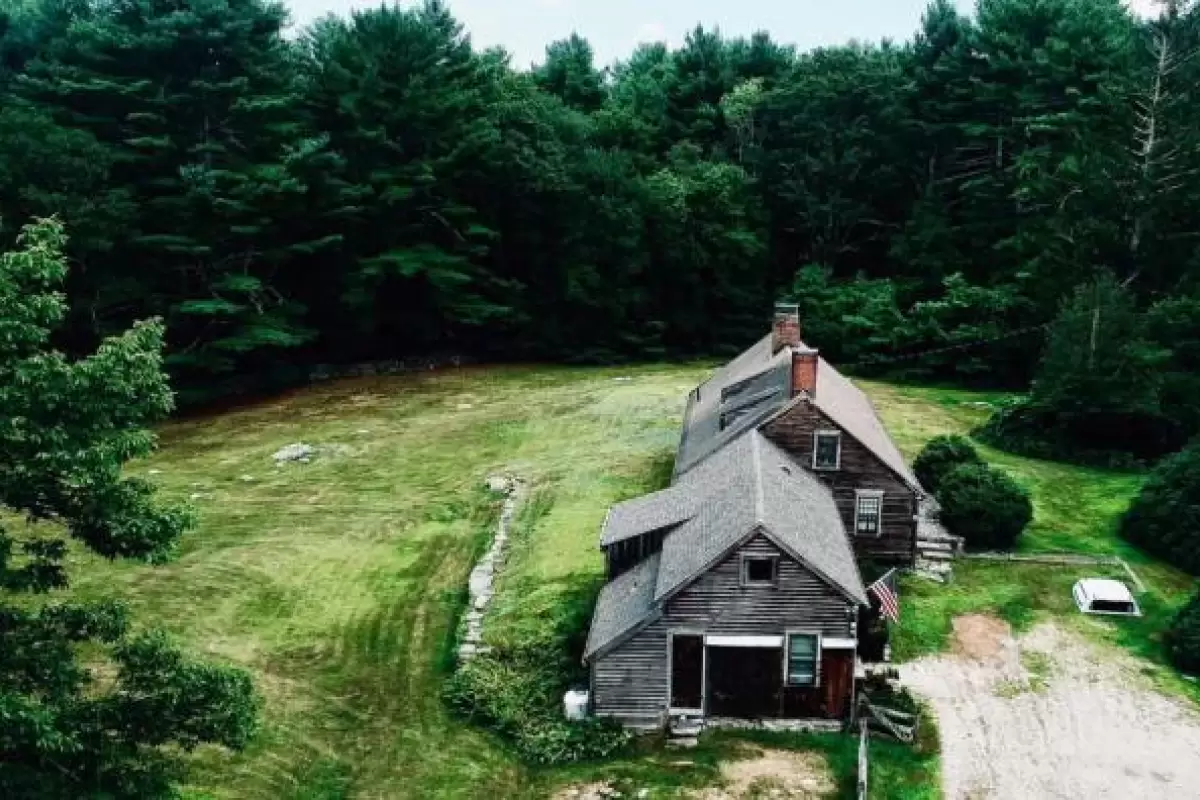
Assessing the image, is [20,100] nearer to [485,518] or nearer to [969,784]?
[485,518]

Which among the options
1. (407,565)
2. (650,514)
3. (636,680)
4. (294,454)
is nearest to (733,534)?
(636,680)

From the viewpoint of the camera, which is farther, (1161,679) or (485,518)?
(485,518)

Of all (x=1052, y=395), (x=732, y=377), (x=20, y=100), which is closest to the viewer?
(x=732, y=377)

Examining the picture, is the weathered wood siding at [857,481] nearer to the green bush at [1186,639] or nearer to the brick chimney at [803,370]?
the brick chimney at [803,370]

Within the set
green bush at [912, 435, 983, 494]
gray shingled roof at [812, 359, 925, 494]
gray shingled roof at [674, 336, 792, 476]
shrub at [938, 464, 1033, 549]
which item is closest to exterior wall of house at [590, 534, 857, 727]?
gray shingled roof at [812, 359, 925, 494]

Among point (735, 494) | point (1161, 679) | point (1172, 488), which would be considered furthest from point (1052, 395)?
point (735, 494)

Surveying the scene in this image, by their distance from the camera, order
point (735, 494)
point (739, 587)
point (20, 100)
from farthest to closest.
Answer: point (20, 100), point (735, 494), point (739, 587)

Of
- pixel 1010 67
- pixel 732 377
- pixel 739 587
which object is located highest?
pixel 1010 67
